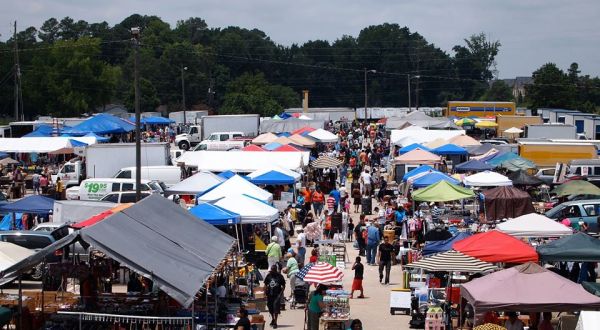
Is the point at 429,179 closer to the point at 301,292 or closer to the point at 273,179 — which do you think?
the point at 273,179

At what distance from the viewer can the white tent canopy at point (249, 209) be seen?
79.0 ft

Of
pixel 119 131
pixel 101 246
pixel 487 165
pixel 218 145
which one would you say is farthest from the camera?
pixel 119 131

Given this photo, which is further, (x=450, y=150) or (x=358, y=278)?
(x=450, y=150)

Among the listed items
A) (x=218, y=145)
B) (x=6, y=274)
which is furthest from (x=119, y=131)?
(x=6, y=274)

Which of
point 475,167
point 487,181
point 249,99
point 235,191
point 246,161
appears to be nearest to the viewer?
point 235,191

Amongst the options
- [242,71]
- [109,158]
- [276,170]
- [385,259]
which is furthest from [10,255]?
[242,71]

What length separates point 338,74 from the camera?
14650cm

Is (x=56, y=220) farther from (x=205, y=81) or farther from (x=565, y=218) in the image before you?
(x=205, y=81)

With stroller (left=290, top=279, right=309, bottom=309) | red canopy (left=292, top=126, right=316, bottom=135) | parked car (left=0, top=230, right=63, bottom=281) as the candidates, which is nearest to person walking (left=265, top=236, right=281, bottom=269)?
stroller (left=290, top=279, right=309, bottom=309)

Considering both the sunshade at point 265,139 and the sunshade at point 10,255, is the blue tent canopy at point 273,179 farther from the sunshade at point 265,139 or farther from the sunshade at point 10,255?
the sunshade at point 10,255

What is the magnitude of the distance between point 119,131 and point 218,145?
912 centimetres

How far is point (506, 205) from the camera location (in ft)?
92.7

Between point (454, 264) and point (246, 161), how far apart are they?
19226mm

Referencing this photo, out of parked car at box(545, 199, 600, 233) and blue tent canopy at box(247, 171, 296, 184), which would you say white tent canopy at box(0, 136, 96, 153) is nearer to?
blue tent canopy at box(247, 171, 296, 184)
